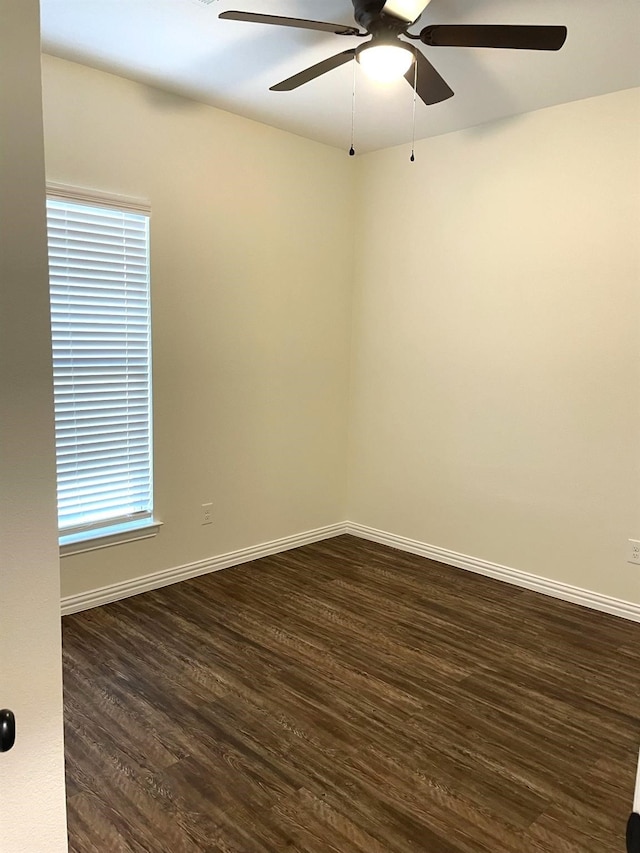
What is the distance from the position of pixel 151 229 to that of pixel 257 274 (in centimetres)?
79

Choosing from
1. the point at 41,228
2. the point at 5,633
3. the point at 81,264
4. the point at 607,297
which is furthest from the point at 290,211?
the point at 5,633

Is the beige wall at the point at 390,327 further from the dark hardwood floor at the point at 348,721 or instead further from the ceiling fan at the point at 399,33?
the ceiling fan at the point at 399,33

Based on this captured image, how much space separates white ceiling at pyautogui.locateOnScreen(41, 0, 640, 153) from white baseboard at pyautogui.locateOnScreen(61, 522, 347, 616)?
2745 millimetres

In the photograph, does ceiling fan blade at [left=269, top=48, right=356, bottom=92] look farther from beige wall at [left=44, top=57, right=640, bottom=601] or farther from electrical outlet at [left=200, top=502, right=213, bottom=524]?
electrical outlet at [left=200, top=502, right=213, bottom=524]

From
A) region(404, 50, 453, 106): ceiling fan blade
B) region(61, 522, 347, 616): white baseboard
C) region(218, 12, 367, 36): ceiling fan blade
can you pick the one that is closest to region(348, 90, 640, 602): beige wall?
region(61, 522, 347, 616): white baseboard

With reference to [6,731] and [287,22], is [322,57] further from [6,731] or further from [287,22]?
[6,731]

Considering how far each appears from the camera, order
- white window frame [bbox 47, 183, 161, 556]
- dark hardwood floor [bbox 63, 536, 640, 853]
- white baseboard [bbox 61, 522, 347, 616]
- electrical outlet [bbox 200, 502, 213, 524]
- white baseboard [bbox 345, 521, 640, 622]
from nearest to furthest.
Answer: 1. dark hardwood floor [bbox 63, 536, 640, 853]
2. white window frame [bbox 47, 183, 161, 556]
3. white baseboard [bbox 61, 522, 347, 616]
4. white baseboard [bbox 345, 521, 640, 622]
5. electrical outlet [bbox 200, 502, 213, 524]

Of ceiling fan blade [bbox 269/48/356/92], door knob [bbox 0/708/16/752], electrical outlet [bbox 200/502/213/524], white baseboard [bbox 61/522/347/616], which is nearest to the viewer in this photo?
door knob [bbox 0/708/16/752]

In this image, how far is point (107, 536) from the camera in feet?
11.3

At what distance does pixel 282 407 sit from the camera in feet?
14.2

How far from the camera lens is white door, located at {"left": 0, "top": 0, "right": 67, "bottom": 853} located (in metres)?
0.97

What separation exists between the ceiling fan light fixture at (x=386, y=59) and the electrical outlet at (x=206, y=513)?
2575 mm

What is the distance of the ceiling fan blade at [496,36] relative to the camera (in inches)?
83.8

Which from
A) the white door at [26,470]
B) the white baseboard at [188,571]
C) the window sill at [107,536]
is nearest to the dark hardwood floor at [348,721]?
the white baseboard at [188,571]
